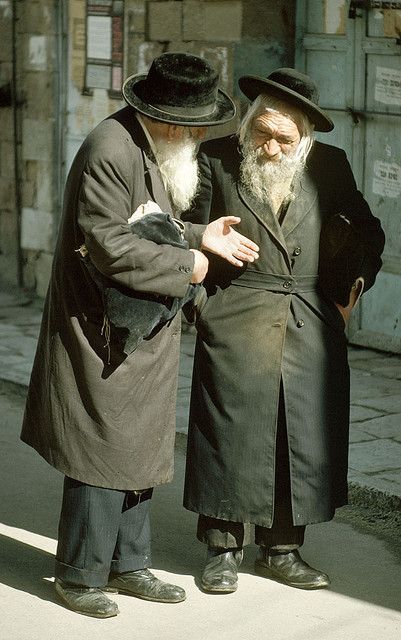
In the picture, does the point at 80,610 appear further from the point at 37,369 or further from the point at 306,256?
the point at 306,256

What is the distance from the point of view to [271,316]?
16.5ft

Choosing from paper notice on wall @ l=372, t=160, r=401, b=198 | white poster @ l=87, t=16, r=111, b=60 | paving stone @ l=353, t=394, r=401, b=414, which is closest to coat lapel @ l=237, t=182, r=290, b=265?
paving stone @ l=353, t=394, r=401, b=414

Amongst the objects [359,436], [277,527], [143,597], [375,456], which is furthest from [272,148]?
[359,436]

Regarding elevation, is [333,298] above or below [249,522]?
above

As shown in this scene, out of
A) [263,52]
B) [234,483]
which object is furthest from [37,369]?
[263,52]

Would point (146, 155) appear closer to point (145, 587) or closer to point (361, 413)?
point (145, 587)

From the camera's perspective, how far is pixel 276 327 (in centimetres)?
503

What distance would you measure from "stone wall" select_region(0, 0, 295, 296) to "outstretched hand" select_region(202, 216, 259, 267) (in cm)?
424

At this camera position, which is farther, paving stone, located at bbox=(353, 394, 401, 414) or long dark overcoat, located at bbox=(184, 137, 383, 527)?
paving stone, located at bbox=(353, 394, 401, 414)

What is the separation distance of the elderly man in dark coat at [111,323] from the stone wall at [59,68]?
4159 millimetres

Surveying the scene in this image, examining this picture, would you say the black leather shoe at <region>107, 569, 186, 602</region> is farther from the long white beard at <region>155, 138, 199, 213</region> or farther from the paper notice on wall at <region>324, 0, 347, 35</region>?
the paper notice on wall at <region>324, 0, 347, 35</region>

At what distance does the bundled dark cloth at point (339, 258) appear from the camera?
197 inches

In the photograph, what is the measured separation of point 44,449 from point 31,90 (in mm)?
6368

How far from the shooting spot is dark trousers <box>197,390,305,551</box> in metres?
5.08
